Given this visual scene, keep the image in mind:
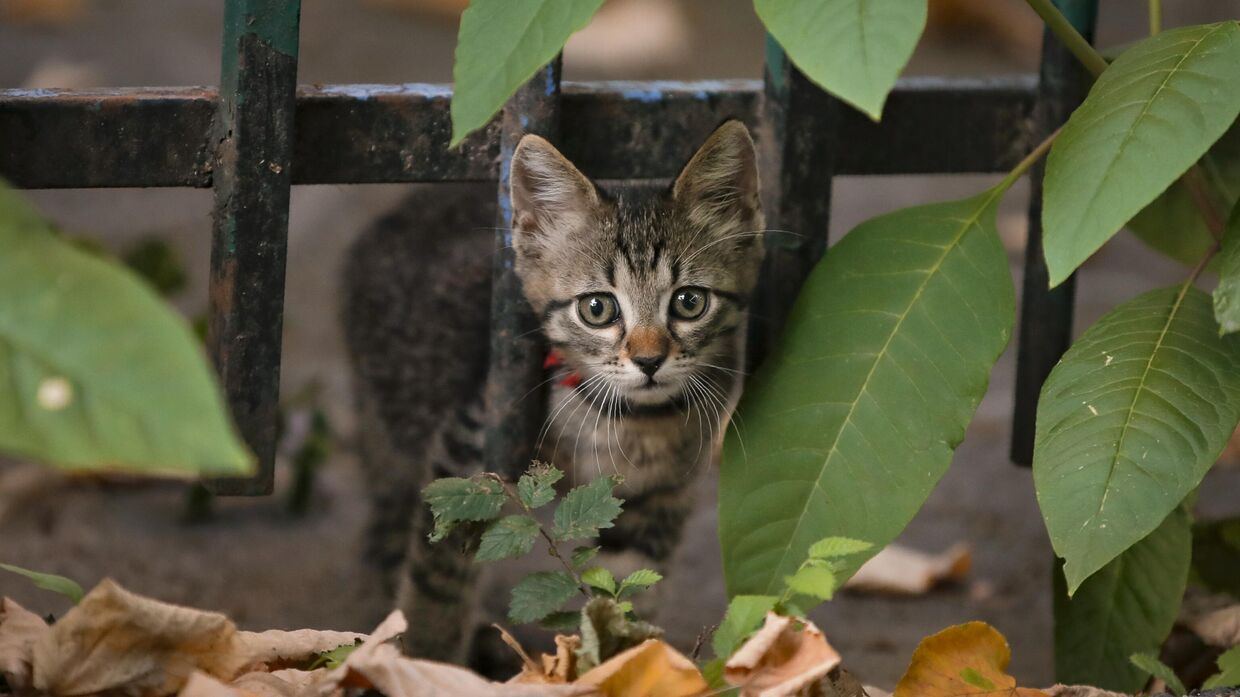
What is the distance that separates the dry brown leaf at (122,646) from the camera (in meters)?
1.67

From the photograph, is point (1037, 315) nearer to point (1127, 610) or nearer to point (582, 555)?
point (1127, 610)

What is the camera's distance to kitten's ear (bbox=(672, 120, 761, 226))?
258cm

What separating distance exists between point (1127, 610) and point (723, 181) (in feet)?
3.72

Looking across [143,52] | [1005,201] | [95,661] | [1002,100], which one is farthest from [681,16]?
[95,661]

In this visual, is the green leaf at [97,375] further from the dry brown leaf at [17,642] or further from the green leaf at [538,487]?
the green leaf at [538,487]

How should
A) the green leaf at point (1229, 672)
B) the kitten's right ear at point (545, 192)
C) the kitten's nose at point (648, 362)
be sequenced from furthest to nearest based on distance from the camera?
the kitten's nose at point (648, 362) < the kitten's right ear at point (545, 192) < the green leaf at point (1229, 672)

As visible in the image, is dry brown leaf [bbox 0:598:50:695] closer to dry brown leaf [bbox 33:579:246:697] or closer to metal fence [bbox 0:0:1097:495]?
dry brown leaf [bbox 33:579:246:697]

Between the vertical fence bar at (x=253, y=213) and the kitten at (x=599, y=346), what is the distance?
1.52 feet

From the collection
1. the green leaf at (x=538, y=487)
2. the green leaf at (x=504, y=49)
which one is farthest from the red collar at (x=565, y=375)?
the green leaf at (x=504, y=49)

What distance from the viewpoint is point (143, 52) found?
6.09 meters

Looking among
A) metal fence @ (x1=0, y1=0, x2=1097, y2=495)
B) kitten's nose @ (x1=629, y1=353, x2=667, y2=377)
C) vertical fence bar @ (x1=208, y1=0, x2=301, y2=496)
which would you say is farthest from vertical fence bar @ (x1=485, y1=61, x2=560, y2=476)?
vertical fence bar @ (x1=208, y1=0, x2=301, y2=496)

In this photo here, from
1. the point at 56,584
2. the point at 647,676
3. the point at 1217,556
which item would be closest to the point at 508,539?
the point at 647,676

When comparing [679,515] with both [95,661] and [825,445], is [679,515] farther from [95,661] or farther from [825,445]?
[95,661]

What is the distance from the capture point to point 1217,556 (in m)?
2.74
